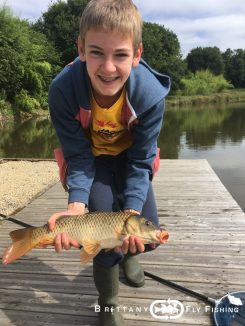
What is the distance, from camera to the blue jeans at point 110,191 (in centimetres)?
298

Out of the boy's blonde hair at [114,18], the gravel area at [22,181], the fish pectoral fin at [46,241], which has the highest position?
the boy's blonde hair at [114,18]

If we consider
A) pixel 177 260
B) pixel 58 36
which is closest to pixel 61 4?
pixel 58 36

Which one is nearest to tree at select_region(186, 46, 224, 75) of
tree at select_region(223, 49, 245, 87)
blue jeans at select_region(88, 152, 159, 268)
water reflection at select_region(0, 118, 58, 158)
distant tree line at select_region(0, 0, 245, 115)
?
distant tree line at select_region(0, 0, 245, 115)

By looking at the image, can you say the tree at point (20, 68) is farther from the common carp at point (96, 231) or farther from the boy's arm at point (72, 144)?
the common carp at point (96, 231)

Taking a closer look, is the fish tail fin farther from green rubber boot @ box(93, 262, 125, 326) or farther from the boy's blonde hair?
the boy's blonde hair

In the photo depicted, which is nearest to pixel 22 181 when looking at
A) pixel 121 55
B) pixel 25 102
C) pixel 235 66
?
pixel 121 55

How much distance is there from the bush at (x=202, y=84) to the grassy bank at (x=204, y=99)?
1.86 metres

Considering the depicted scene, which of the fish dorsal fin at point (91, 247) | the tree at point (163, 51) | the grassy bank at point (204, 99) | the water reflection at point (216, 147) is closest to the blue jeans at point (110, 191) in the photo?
the fish dorsal fin at point (91, 247)

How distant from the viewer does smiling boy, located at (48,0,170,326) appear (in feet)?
8.87

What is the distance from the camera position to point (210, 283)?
3693mm

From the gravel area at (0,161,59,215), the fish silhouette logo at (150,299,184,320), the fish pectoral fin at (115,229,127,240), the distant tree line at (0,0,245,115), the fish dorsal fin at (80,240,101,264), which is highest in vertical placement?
the distant tree line at (0,0,245,115)

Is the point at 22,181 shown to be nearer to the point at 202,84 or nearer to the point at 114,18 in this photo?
the point at 114,18

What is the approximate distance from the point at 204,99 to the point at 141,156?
59826 millimetres

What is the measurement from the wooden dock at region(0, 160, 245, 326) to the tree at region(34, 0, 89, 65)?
43.5 m
